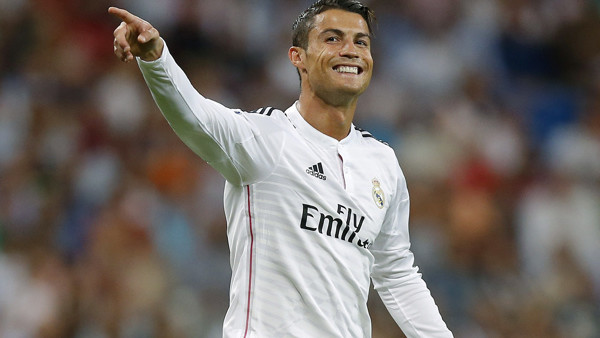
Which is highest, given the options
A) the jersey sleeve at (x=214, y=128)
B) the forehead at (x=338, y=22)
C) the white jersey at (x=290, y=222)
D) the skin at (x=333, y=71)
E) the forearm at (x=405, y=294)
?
the forehead at (x=338, y=22)

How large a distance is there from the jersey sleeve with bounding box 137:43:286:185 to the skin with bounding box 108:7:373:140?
1.08 feet

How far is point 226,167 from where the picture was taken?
344 cm

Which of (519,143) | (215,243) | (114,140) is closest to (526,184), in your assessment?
(519,143)

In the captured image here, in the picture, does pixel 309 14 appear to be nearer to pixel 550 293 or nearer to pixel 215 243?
pixel 215 243

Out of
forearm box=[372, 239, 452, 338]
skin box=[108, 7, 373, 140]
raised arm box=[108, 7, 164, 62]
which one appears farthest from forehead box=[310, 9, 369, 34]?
raised arm box=[108, 7, 164, 62]

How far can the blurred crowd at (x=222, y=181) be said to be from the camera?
708 centimetres

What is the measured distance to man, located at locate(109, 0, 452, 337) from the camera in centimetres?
339

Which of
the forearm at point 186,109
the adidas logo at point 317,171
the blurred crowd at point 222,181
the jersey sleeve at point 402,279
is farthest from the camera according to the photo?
the blurred crowd at point 222,181

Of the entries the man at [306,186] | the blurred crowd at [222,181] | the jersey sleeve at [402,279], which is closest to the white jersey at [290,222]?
the man at [306,186]

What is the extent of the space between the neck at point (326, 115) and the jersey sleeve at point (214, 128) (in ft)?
0.93

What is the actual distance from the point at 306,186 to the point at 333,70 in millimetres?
598

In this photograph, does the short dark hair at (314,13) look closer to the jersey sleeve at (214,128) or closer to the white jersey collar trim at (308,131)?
Answer: the white jersey collar trim at (308,131)

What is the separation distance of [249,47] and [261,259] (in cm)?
597

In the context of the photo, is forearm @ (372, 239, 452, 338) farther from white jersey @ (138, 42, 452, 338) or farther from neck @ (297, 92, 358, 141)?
neck @ (297, 92, 358, 141)
